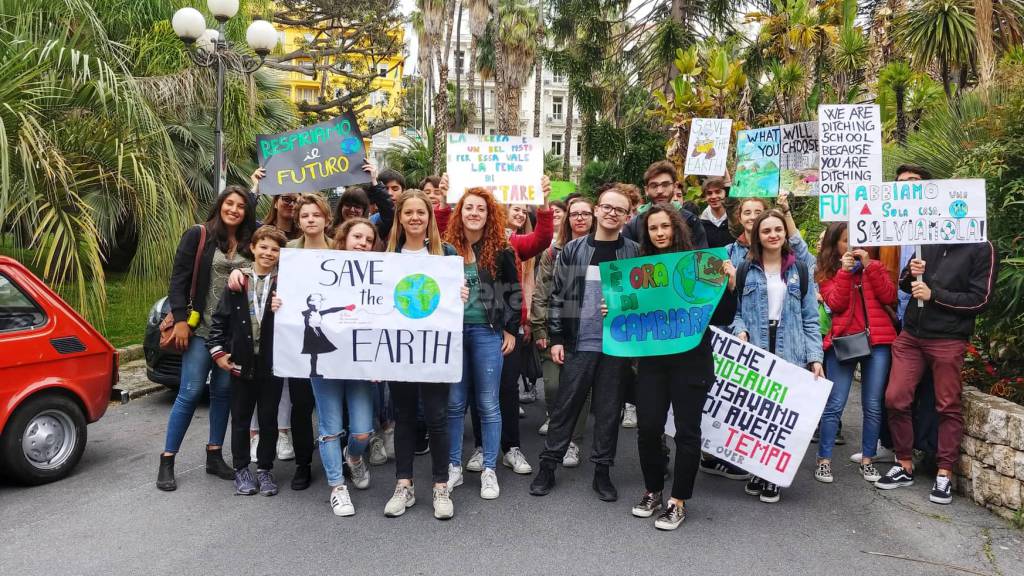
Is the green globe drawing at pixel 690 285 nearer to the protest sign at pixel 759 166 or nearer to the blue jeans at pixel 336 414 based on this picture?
the blue jeans at pixel 336 414

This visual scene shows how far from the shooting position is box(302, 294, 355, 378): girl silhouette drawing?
4.45 m

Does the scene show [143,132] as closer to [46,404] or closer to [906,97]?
[46,404]

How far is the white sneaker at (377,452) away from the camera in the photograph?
216 inches

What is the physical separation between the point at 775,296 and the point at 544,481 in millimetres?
1944

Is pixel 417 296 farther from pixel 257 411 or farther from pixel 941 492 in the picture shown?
pixel 941 492

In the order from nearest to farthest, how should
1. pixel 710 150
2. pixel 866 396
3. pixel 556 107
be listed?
pixel 866 396, pixel 710 150, pixel 556 107

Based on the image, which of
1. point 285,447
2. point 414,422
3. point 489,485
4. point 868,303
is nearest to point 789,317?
point 868,303

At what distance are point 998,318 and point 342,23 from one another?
1062 inches

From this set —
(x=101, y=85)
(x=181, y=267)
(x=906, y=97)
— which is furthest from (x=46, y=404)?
(x=906, y=97)

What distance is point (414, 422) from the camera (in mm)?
4520

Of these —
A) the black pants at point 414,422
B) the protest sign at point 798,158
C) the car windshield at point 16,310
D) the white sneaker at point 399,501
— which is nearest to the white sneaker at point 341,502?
the white sneaker at point 399,501

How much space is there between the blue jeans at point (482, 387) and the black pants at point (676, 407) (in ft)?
3.06

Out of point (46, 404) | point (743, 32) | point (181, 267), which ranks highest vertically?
point (743, 32)

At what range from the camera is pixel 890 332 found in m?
5.14
